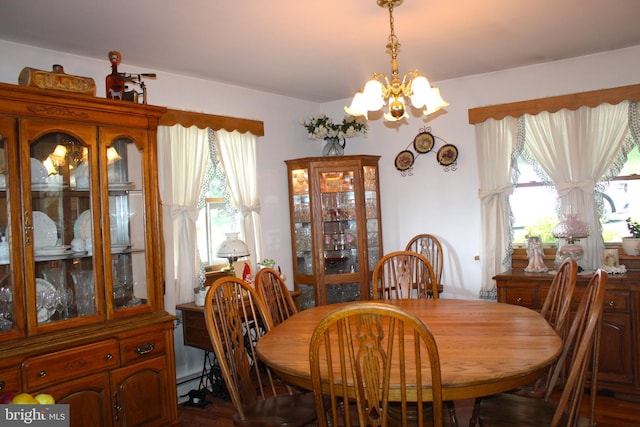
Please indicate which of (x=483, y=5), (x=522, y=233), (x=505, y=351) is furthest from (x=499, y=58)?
(x=505, y=351)

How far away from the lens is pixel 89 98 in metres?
2.72

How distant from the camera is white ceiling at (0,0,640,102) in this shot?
2670 mm

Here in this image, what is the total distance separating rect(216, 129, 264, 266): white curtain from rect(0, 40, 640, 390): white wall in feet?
0.50

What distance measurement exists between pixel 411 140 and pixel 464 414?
248cm

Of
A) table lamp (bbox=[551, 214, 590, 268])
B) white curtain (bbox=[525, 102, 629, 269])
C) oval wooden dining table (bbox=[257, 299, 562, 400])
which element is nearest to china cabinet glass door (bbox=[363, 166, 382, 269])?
white curtain (bbox=[525, 102, 629, 269])

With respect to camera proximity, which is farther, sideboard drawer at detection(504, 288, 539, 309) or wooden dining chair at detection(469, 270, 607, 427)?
sideboard drawer at detection(504, 288, 539, 309)

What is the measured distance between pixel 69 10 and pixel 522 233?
145 inches

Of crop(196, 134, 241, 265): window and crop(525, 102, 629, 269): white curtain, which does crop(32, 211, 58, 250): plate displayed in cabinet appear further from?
crop(525, 102, 629, 269): white curtain

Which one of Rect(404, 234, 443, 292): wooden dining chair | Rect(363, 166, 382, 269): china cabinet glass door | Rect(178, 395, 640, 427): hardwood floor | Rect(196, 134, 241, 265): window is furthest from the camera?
Rect(363, 166, 382, 269): china cabinet glass door

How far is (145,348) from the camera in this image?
113 inches

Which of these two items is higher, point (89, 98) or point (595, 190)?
point (89, 98)

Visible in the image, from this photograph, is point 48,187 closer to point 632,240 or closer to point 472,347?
point 472,347

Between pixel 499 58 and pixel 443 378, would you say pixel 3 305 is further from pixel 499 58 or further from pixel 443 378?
pixel 499 58
